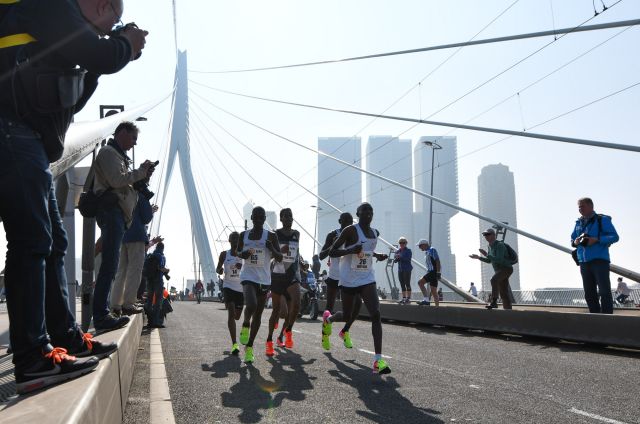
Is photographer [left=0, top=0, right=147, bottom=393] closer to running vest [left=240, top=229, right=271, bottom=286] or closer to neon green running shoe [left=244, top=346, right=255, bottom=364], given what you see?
neon green running shoe [left=244, top=346, right=255, bottom=364]

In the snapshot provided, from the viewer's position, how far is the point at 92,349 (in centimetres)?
364

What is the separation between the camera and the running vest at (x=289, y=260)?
1016 cm

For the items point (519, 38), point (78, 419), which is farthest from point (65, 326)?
point (519, 38)

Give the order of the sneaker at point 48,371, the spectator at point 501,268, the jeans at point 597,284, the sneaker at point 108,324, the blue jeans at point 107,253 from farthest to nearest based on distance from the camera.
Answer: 1. the spectator at point 501,268
2. the jeans at point 597,284
3. the blue jeans at point 107,253
4. the sneaker at point 108,324
5. the sneaker at point 48,371

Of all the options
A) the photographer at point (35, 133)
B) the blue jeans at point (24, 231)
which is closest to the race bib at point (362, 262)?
the photographer at point (35, 133)

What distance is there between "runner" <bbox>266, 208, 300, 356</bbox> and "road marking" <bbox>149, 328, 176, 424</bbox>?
2119 mm

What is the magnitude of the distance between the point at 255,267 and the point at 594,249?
549 cm

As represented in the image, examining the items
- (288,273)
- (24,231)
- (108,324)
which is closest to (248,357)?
(288,273)

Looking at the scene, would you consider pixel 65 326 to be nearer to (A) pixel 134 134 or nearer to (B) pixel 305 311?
(A) pixel 134 134

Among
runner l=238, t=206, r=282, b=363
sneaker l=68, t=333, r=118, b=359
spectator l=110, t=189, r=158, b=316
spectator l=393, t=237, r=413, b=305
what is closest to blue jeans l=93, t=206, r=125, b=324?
spectator l=110, t=189, r=158, b=316

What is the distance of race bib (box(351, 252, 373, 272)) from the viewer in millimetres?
8156

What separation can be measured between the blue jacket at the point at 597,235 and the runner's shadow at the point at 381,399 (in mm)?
4880

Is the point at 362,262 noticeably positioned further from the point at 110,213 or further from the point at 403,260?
the point at 403,260

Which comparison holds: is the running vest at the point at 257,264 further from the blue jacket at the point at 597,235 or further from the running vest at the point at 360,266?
the blue jacket at the point at 597,235
